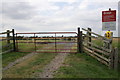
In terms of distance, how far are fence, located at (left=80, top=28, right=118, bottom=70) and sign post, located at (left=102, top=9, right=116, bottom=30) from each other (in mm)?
939

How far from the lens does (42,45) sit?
12297 millimetres

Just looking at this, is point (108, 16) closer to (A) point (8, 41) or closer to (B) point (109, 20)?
(B) point (109, 20)

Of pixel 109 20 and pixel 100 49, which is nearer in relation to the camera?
pixel 109 20

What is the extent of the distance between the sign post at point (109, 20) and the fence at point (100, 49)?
94 centimetres

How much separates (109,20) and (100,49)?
1.94 m

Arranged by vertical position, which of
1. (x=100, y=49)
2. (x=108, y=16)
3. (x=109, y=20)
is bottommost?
(x=100, y=49)

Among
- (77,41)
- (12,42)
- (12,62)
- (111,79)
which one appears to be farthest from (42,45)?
(111,79)

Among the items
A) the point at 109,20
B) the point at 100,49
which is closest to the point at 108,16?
the point at 109,20

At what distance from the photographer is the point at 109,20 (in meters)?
8.23

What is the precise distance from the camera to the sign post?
8.12 metres

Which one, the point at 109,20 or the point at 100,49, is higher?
the point at 109,20

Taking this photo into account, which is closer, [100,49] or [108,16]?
[108,16]

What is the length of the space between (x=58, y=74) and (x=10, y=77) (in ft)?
6.09

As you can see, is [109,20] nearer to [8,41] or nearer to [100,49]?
[100,49]
